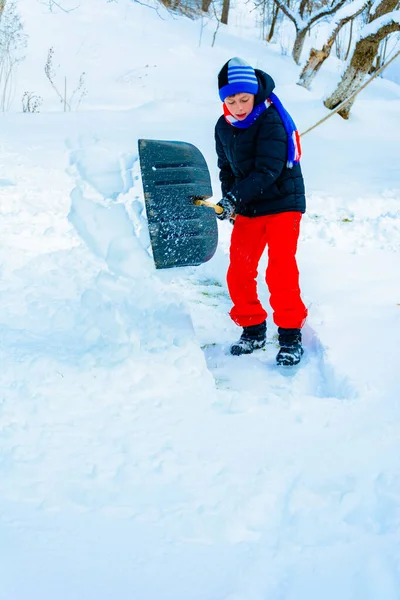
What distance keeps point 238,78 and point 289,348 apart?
1.19 meters

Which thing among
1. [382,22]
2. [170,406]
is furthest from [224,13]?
[170,406]

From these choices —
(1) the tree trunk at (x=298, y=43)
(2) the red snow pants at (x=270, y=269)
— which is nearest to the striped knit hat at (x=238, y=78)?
(2) the red snow pants at (x=270, y=269)

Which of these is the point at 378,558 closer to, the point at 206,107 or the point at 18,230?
the point at 18,230

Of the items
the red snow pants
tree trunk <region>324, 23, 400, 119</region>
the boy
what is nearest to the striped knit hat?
the boy

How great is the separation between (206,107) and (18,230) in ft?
12.5

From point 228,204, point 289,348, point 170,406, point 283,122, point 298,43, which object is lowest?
point 298,43

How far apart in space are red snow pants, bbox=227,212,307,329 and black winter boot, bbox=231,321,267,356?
0.03 metres

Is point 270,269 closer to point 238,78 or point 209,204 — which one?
point 209,204

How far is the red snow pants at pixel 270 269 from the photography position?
2.46 metres

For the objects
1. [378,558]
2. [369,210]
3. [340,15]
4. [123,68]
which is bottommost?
[123,68]

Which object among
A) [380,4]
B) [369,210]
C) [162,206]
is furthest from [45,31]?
[162,206]

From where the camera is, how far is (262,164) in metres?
2.33

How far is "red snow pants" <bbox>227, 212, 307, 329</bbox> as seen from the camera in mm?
2463

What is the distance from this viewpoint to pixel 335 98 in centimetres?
670
